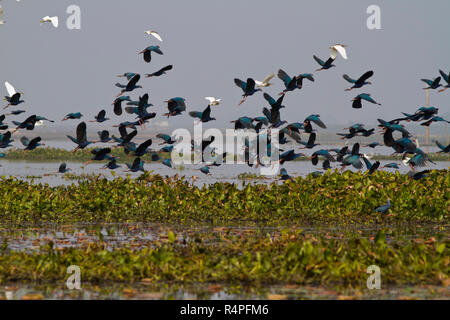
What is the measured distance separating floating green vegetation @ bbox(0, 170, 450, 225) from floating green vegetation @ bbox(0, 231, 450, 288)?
19.1ft

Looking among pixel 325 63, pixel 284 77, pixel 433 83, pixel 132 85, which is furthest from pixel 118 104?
pixel 433 83

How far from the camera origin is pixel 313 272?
10766mm

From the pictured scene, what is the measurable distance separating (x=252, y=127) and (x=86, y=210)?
4.65 m

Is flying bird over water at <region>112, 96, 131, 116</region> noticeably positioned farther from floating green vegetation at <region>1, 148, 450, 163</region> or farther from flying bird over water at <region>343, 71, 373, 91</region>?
floating green vegetation at <region>1, 148, 450, 163</region>

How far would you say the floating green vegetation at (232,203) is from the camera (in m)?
17.5

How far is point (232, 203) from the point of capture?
60.8 ft

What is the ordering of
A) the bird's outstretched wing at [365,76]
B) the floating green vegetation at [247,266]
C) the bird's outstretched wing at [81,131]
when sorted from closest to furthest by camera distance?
1. the floating green vegetation at [247,266]
2. the bird's outstretched wing at [81,131]
3. the bird's outstretched wing at [365,76]

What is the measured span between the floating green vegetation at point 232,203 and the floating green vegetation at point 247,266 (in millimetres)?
5829

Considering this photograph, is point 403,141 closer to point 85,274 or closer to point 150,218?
point 150,218

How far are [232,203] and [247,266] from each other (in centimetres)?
760

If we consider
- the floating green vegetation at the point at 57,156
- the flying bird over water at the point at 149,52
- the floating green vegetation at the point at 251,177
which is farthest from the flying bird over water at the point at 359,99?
the floating green vegetation at the point at 57,156

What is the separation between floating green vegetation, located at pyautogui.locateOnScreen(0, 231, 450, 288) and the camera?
34.9 ft

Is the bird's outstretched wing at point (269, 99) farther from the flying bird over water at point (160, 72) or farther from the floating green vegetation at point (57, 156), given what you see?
the floating green vegetation at point (57, 156)
